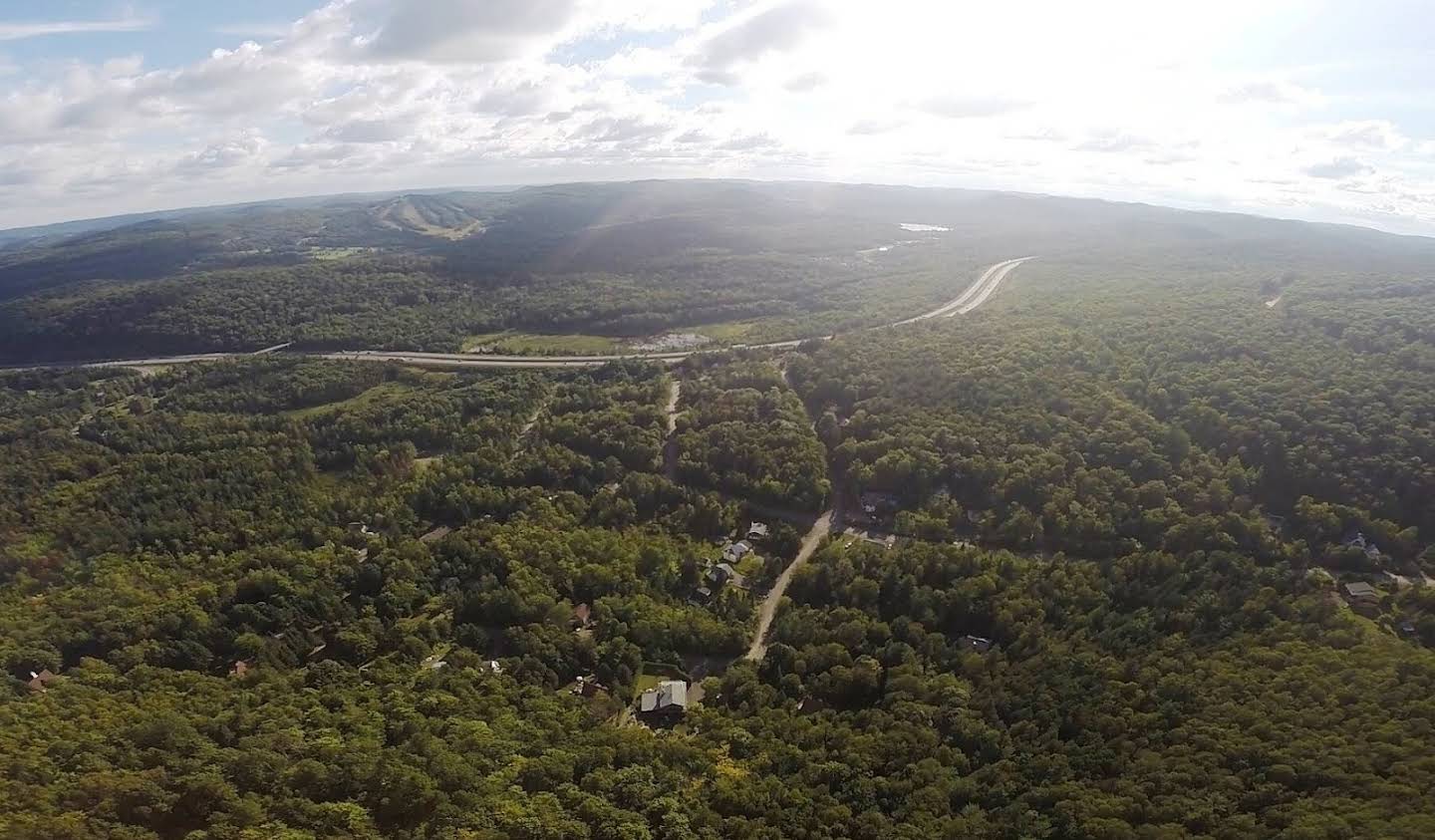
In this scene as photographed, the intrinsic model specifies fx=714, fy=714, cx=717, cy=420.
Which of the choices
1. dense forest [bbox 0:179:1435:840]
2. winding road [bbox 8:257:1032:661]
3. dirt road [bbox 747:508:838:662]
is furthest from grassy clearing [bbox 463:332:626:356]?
dirt road [bbox 747:508:838:662]

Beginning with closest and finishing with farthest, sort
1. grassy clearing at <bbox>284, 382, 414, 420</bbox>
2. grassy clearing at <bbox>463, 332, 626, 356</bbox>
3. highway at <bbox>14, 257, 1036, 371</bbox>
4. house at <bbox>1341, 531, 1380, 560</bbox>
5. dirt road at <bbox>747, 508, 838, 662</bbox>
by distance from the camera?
dirt road at <bbox>747, 508, 838, 662</bbox> → house at <bbox>1341, 531, 1380, 560</bbox> → grassy clearing at <bbox>284, 382, 414, 420</bbox> → highway at <bbox>14, 257, 1036, 371</bbox> → grassy clearing at <bbox>463, 332, 626, 356</bbox>

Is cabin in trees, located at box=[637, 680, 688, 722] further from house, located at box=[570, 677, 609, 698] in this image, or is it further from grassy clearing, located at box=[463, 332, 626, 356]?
grassy clearing, located at box=[463, 332, 626, 356]

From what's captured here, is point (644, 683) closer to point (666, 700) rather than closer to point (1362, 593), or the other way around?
point (666, 700)

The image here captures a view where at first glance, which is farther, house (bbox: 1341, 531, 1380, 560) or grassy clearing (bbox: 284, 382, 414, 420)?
grassy clearing (bbox: 284, 382, 414, 420)

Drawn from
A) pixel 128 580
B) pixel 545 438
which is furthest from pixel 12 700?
pixel 545 438

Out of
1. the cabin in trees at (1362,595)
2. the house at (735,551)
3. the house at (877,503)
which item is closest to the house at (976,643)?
the house at (877,503)

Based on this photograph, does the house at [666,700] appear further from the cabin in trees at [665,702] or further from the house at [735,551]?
the house at [735,551]
